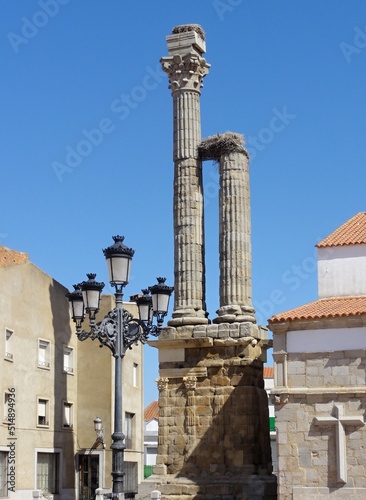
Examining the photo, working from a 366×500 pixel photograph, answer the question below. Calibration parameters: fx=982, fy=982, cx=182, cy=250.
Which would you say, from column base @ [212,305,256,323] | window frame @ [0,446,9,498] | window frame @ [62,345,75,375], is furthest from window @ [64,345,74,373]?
column base @ [212,305,256,323]

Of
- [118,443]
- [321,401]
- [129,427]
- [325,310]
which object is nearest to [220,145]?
[325,310]

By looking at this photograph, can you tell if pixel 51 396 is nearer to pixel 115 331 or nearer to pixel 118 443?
pixel 115 331

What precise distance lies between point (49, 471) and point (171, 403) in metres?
8.19

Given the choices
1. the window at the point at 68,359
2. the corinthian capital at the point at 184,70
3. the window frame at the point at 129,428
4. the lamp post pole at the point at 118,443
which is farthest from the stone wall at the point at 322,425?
the window frame at the point at 129,428

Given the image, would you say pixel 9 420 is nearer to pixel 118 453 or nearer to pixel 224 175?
pixel 224 175

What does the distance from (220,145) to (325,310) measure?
23.9 feet

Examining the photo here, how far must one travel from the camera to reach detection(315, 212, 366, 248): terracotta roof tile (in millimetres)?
28641

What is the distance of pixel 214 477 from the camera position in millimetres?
27609

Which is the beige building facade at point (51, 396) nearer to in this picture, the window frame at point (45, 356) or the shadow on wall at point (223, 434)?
the window frame at point (45, 356)

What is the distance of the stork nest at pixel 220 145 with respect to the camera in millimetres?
30062

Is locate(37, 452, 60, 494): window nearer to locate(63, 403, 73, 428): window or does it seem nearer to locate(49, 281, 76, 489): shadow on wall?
locate(49, 281, 76, 489): shadow on wall

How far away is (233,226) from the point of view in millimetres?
29578

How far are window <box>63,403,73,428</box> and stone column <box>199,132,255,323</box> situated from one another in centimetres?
975

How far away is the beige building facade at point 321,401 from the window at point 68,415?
538 inches
